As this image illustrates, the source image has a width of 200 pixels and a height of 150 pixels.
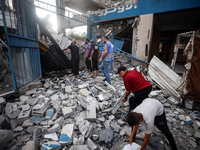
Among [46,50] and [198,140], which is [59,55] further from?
[198,140]

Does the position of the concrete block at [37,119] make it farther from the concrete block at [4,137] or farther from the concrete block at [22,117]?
the concrete block at [4,137]

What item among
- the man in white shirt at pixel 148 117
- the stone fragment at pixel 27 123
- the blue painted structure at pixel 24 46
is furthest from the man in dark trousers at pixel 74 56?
the man in white shirt at pixel 148 117

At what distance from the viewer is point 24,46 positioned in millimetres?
3037

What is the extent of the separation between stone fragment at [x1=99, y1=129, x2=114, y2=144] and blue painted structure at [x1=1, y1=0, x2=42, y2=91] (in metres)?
2.45

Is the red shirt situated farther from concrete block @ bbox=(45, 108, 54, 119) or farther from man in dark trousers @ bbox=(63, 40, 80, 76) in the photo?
man in dark trousers @ bbox=(63, 40, 80, 76)

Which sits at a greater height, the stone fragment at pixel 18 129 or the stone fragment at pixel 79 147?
the stone fragment at pixel 18 129

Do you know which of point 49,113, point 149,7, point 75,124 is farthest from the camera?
point 149,7

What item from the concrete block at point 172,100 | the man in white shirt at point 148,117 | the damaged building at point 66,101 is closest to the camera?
the man in white shirt at point 148,117

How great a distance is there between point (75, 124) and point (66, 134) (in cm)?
35

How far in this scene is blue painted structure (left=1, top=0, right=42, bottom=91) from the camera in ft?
9.18

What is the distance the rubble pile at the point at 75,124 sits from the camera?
6.28ft

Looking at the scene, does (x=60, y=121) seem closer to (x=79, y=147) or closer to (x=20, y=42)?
(x=79, y=147)

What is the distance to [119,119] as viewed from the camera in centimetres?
271

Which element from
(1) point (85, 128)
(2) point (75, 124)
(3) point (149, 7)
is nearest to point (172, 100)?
(1) point (85, 128)
